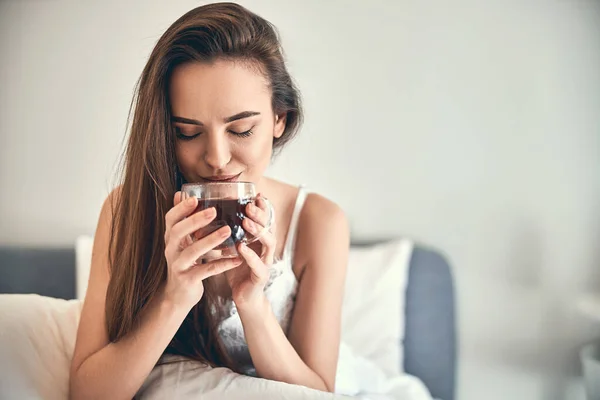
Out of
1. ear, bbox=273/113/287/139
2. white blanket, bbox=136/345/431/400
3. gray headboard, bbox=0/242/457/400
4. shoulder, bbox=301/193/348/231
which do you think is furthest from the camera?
gray headboard, bbox=0/242/457/400

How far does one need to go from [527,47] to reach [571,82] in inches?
5.0

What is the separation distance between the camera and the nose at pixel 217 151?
0.85m

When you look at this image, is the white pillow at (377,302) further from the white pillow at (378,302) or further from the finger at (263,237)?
the finger at (263,237)

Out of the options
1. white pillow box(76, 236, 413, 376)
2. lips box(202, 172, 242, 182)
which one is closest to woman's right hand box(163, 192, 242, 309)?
lips box(202, 172, 242, 182)

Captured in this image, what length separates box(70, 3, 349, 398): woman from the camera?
85 centimetres

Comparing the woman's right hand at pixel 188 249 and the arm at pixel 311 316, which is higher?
the woman's right hand at pixel 188 249

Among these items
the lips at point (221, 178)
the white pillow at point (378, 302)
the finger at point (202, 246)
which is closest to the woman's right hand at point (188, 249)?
the finger at point (202, 246)

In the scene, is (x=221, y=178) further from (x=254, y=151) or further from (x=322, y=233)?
(x=322, y=233)

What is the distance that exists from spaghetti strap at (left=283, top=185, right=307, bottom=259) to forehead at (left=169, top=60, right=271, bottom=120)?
300 millimetres

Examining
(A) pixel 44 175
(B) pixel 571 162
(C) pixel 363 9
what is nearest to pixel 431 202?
(B) pixel 571 162

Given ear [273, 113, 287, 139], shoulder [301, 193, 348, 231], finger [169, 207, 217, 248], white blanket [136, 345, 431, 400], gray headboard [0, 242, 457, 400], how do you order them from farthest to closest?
gray headboard [0, 242, 457, 400]
shoulder [301, 193, 348, 231]
ear [273, 113, 287, 139]
white blanket [136, 345, 431, 400]
finger [169, 207, 217, 248]

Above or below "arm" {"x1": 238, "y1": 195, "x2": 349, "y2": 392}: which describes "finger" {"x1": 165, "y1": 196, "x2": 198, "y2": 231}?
above

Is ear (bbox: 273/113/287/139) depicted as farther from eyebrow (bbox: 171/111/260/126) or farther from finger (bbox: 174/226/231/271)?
finger (bbox: 174/226/231/271)

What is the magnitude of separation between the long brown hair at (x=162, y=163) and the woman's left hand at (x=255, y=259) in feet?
0.47
